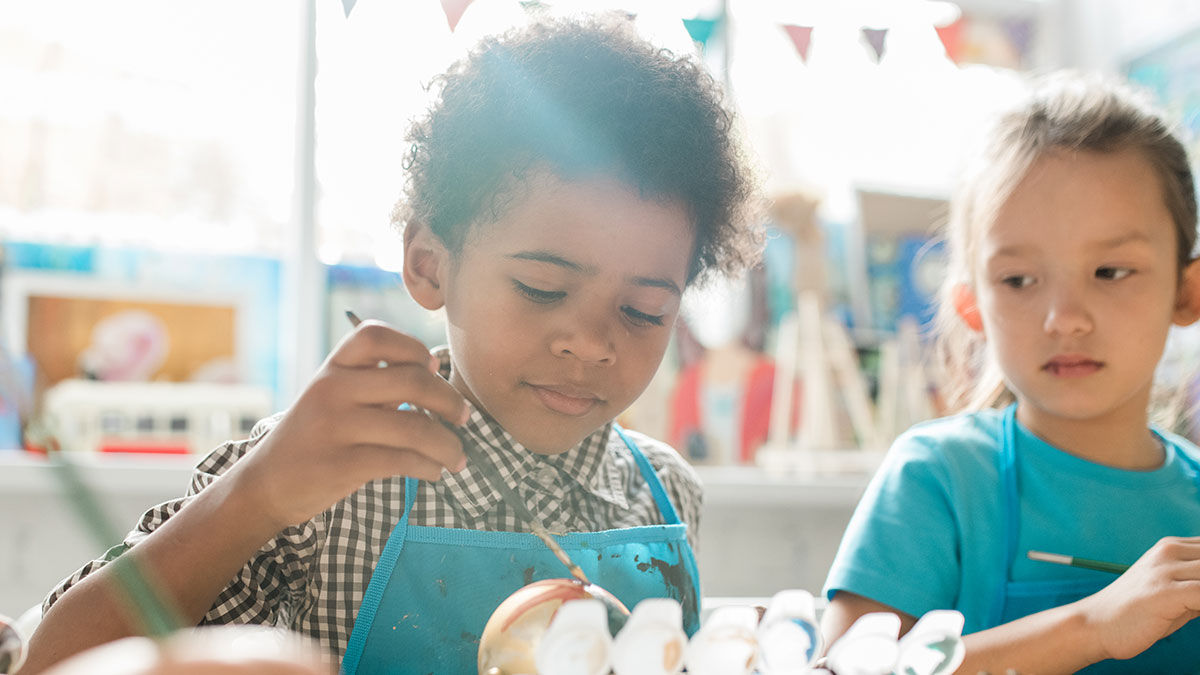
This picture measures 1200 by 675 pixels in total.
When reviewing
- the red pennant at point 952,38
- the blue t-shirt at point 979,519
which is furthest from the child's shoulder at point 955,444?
the red pennant at point 952,38

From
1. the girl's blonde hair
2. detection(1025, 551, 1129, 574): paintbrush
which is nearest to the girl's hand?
detection(1025, 551, 1129, 574): paintbrush

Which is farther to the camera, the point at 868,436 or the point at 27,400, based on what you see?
the point at 868,436

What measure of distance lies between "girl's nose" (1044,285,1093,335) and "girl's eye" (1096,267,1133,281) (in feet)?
0.14

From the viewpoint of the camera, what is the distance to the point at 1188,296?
1.00 metres

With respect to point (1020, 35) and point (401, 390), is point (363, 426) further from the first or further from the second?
point (1020, 35)

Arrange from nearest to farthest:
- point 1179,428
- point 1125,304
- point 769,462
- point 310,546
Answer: point 310,546 → point 1125,304 → point 1179,428 → point 769,462

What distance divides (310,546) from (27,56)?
169 centimetres

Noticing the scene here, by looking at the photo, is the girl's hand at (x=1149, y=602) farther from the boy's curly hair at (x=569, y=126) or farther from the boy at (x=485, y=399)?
the boy's curly hair at (x=569, y=126)

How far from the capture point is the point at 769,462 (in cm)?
235

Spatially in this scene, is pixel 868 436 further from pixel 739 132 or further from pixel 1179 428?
pixel 739 132

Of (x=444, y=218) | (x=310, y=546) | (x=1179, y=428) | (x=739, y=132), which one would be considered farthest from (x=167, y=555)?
(x=1179, y=428)

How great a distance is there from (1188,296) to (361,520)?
82 centimetres

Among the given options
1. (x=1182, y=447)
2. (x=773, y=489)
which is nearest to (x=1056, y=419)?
(x=1182, y=447)

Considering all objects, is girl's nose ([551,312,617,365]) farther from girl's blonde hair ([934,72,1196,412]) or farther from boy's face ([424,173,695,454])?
girl's blonde hair ([934,72,1196,412])
